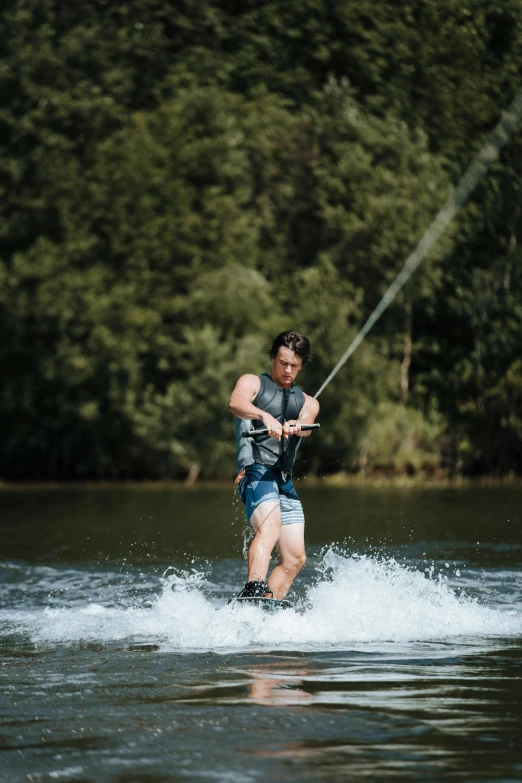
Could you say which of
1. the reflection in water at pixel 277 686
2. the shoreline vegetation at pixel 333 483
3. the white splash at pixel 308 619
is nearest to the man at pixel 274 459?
the white splash at pixel 308 619

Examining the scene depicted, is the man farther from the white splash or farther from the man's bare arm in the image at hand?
the white splash

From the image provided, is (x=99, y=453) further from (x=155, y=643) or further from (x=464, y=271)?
(x=155, y=643)

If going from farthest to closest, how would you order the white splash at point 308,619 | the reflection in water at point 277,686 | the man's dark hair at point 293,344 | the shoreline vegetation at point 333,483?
the shoreline vegetation at point 333,483 → the man's dark hair at point 293,344 → the white splash at point 308,619 → the reflection in water at point 277,686

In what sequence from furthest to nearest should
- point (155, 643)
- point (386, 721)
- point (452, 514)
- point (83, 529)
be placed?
1. point (452, 514)
2. point (83, 529)
3. point (155, 643)
4. point (386, 721)

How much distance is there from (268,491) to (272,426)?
592 millimetres

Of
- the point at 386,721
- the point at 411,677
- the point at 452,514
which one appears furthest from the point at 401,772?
the point at 452,514

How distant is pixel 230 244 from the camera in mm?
35688

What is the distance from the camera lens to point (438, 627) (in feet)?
27.0

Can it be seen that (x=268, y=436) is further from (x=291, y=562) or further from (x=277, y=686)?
(x=277, y=686)

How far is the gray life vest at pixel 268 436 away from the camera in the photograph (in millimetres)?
8523

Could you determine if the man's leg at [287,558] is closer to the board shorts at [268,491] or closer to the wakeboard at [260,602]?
the board shorts at [268,491]

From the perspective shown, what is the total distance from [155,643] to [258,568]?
861mm

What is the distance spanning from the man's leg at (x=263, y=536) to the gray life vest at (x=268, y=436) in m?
0.28

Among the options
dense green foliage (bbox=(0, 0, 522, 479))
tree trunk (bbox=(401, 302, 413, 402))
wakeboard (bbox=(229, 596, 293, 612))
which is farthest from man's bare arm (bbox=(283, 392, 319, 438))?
tree trunk (bbox=(401, 302, 413, 402))
